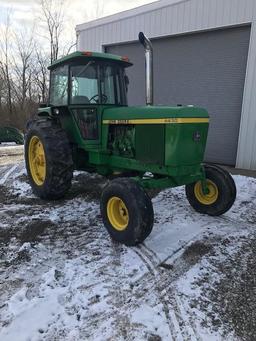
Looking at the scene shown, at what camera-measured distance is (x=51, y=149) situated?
530cm

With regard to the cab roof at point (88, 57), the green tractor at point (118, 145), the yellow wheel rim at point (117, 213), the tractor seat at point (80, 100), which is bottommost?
the yellow wheel rim at point (117, 213)

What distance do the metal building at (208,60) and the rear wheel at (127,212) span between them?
523 cm

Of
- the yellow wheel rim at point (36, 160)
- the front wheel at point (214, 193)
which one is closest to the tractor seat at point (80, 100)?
the yellow wheel rim at point (36, 160)

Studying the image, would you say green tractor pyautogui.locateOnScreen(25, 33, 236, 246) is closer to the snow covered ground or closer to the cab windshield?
the cab windshield

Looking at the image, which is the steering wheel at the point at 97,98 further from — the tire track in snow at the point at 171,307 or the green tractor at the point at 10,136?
the green tractor at the point at 10,136

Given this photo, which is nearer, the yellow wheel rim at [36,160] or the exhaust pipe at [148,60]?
the exhaust pipe at [148,60]

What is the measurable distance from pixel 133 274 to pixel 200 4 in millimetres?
7718

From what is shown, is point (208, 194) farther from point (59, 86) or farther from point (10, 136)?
point (10, 136)

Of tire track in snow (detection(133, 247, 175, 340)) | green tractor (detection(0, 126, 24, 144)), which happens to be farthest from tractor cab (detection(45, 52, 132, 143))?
green tractor (detection(0, 126, 24, 144))

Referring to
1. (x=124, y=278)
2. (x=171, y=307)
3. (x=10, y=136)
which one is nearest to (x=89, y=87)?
(x=124, y=278)

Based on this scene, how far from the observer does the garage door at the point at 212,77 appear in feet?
28.7

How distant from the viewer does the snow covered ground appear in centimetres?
276

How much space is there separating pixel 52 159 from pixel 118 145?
3.35ft

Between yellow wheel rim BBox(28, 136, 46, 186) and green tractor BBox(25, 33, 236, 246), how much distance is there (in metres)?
0.01
